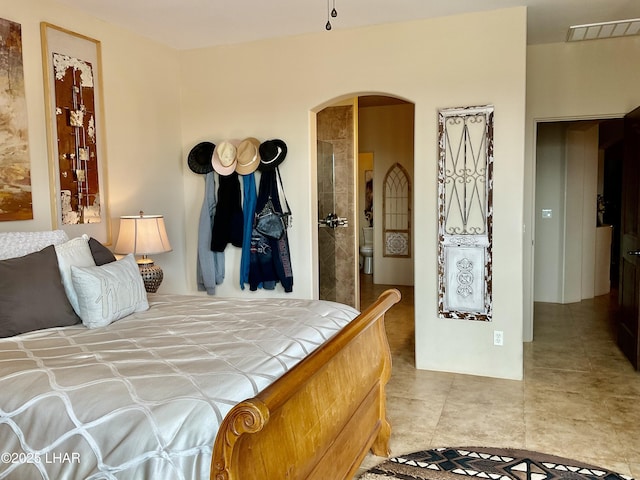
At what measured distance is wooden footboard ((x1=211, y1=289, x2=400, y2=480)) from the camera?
133 centimetres

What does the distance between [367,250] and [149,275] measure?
5.33m

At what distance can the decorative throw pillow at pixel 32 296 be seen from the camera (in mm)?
2365

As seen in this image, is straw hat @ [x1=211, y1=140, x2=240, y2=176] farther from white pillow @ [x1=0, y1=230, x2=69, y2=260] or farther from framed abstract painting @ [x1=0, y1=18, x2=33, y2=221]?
white pillow @ [x1=0, y1=230, x2=69, y2=260]

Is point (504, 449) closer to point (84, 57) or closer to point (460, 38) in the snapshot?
point (460, 38)

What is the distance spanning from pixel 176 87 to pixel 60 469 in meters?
3.74

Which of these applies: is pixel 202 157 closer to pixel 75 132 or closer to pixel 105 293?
pixel 75 132

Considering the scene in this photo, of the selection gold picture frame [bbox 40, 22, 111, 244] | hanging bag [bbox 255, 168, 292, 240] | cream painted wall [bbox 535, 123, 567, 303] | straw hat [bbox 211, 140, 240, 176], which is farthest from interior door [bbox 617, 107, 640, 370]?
gold picture frame [bbox 40, 22, 111, 244]

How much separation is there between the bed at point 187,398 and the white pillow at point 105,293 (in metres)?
0.03

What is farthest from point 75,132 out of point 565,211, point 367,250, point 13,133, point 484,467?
point 367,250

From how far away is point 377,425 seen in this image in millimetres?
2736

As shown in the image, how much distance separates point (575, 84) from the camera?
4535 mm

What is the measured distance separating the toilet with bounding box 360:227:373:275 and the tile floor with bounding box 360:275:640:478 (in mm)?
3796

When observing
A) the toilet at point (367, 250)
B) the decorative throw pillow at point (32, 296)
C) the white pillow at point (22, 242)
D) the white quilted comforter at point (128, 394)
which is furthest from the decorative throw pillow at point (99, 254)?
the toilet at point (367, 250)

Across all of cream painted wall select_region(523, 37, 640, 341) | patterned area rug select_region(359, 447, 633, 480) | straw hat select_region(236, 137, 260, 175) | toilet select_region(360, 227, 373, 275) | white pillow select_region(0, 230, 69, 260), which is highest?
cream painted wall select_region(523, 37, 640, 341)
